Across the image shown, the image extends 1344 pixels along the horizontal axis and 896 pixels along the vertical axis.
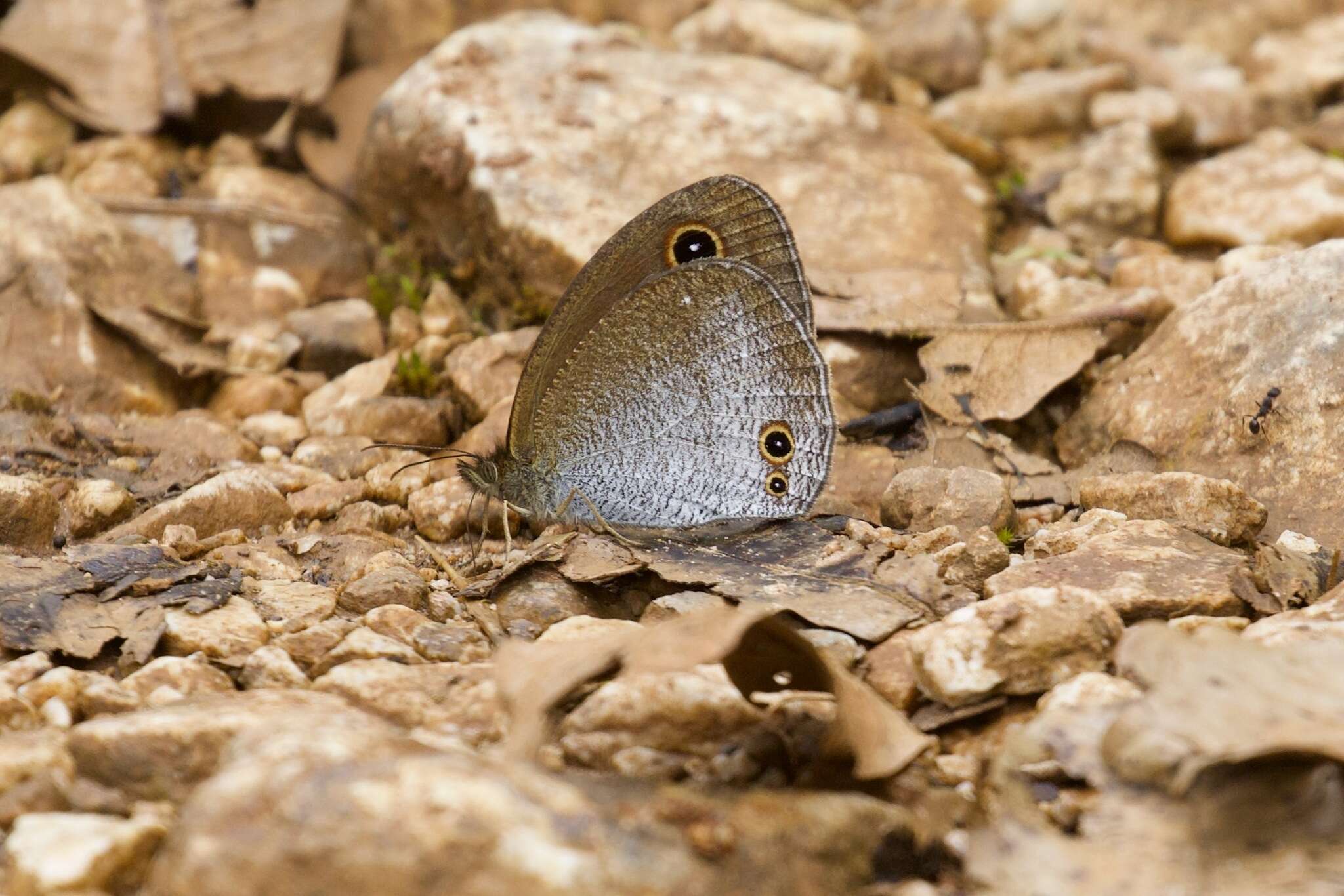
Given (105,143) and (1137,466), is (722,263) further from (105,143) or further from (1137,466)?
(105,143)

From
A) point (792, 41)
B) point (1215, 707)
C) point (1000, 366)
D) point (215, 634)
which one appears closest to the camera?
point (1215, 707)

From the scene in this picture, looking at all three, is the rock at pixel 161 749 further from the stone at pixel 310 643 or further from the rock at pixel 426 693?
the stone at pixel 310 643

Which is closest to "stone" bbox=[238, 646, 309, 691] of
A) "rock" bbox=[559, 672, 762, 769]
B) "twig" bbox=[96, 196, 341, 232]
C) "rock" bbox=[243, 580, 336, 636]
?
"rock" bbox=[243, 580, 336, 636]

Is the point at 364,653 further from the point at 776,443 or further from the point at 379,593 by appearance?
the point at 776,443

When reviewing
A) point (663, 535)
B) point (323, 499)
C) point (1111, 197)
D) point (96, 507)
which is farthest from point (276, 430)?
point (1111, 197)

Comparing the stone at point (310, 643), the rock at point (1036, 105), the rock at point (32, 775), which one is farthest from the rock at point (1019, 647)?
the rock at point (1036, 105)

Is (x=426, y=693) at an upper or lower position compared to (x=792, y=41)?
lower
